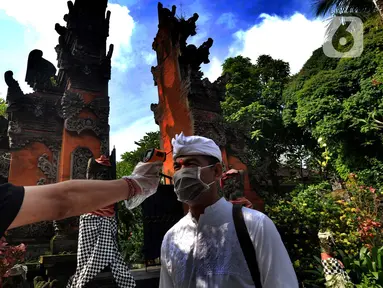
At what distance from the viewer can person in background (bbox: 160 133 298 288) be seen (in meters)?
1.64

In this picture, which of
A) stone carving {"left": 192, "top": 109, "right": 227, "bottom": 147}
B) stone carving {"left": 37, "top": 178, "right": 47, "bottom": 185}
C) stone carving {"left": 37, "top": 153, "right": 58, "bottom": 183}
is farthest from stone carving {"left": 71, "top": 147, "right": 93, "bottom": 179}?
stone carving {"left": 192, "top": 109, "right": 227, "bottom": 147}

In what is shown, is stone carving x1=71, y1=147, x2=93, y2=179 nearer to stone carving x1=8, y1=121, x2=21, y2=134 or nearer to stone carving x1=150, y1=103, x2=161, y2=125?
stone carving x1=8, y1=121, x2=21, y2=134

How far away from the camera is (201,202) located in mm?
2174

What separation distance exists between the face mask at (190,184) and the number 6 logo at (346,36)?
16660 mm

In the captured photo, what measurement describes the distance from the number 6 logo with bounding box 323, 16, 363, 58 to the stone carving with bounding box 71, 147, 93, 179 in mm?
15303

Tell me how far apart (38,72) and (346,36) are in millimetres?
16484

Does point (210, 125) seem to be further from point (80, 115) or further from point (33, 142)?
point (33, 142)

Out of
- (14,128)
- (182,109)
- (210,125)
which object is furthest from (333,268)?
(14,128)

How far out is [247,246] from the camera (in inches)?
68.2

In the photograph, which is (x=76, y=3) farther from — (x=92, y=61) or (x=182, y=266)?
(x=182, y=266)

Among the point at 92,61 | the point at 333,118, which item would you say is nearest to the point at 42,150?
the point at 92,61

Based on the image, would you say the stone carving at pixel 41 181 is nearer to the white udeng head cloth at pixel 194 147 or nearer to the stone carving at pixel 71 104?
the stone carving at pixel 71 104

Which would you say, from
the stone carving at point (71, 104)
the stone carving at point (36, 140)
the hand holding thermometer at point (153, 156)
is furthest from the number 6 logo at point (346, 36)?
the hand holding thermometer at point (153, 156)

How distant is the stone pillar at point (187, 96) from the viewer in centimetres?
875
